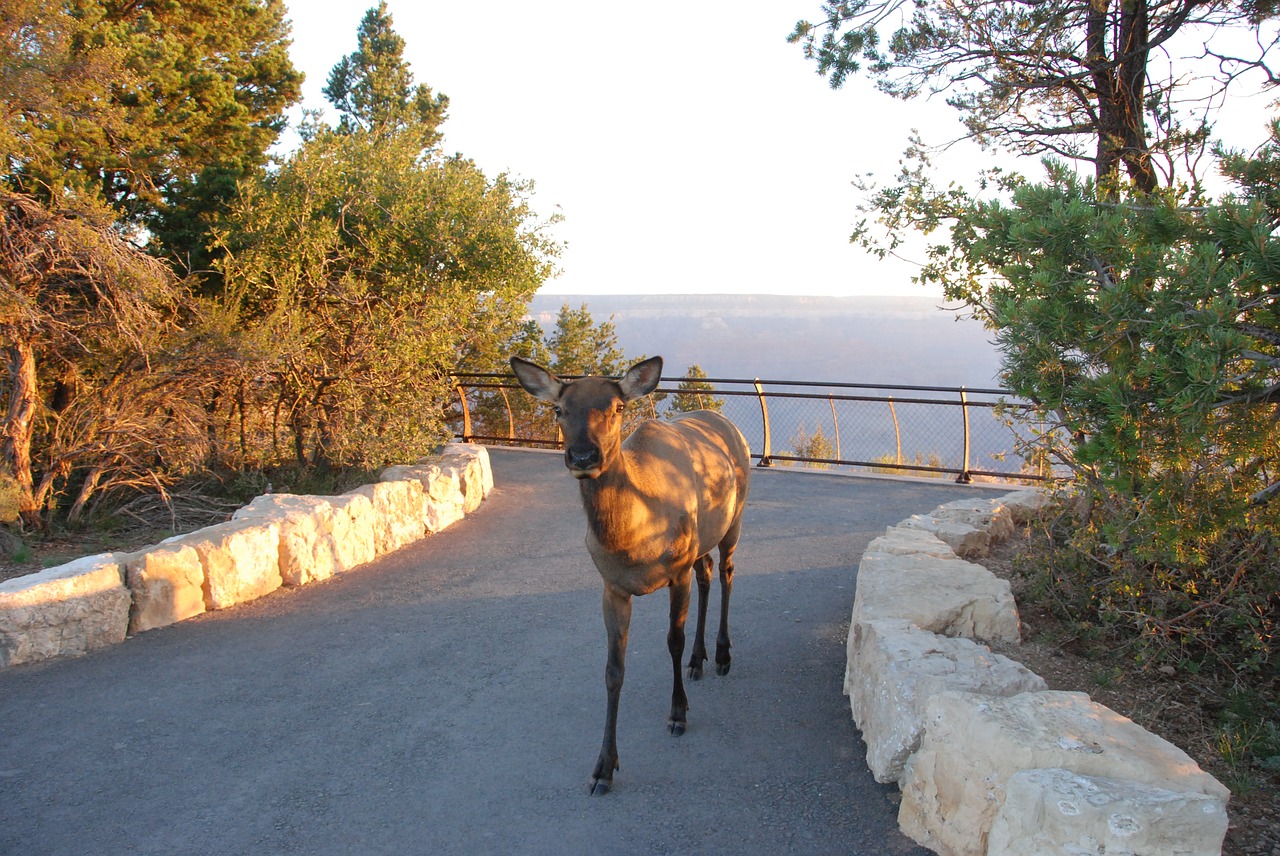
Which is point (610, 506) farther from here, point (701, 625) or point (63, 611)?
point (63, 611)

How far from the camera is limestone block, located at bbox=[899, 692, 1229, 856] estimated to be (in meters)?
3.25

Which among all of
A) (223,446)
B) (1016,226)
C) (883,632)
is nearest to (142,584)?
(223,446)

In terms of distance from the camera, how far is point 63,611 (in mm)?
6055

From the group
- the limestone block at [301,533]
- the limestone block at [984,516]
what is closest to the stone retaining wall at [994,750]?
the limestone block at [984,516]

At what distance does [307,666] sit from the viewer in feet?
20.1

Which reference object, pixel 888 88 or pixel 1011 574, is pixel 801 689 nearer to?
pixel 1011 574

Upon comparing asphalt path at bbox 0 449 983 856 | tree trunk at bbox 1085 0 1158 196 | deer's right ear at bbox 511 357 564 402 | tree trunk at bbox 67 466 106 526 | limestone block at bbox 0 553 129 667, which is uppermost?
tree trunk at bbox 1085 0 1158 196

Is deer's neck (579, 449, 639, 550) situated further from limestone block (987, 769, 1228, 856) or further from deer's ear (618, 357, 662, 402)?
limestone block (987, 769, 1228, 856)

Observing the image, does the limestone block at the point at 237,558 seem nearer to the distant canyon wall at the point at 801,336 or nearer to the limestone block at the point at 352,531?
the limestone block at the point at 352,531

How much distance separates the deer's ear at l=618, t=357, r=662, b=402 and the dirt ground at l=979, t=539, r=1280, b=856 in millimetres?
2670

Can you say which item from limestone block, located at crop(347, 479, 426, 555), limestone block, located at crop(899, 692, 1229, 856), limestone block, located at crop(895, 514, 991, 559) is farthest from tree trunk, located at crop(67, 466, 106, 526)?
limestone block, located at crop(899, 692, 1229, 856)

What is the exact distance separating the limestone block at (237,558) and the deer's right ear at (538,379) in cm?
408

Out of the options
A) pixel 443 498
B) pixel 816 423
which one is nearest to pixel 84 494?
pixel 443 498

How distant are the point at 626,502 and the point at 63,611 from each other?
14.8ft
